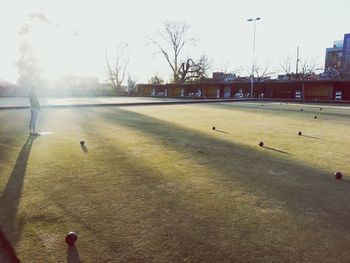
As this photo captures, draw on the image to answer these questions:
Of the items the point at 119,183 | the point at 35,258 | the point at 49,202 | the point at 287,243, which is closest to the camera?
the point at 35,258

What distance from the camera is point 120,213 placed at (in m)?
4.38

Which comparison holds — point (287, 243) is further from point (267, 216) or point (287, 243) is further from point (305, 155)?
point (305, 155)

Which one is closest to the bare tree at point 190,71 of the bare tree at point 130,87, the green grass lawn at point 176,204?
the bare tree at point 130,87

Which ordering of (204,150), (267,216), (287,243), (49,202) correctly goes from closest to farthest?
(287,243) < (267,216) < (49,202) < (204,150)

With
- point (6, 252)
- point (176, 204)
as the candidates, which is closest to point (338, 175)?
point (176, 204)

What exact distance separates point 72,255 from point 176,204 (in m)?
1.85

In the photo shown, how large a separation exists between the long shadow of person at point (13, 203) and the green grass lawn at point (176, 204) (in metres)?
0.02

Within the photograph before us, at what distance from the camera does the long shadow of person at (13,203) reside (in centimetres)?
379

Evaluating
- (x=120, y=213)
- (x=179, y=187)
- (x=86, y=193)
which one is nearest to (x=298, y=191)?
(x=179, y=187)

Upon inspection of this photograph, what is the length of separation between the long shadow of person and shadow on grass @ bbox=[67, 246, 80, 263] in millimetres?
669

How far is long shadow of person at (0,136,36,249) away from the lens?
3787 mm

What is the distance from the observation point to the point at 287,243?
358 cm

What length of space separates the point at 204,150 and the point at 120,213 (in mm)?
4968

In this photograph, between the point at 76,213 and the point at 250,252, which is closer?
the point at 250,252
